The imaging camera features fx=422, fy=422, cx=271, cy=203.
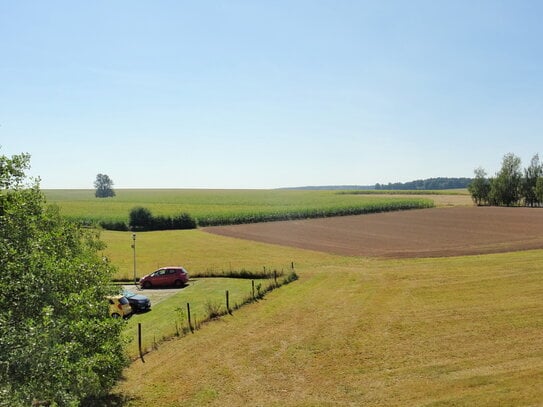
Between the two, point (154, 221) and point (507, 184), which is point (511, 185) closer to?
point (507, 184)

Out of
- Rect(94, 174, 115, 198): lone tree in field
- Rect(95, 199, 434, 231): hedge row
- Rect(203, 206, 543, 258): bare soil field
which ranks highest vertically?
Rect(94, 174, 115, 198): lone tree in field

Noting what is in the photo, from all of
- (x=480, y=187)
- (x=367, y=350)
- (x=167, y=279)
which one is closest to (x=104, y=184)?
(x=480, y=187)

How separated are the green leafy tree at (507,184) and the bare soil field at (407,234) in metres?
30.8

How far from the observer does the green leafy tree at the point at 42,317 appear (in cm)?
756

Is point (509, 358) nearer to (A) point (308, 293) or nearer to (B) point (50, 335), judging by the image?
(A) point (308, 293)

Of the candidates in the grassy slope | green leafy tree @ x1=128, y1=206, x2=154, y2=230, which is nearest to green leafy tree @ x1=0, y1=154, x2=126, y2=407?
the grassy slope

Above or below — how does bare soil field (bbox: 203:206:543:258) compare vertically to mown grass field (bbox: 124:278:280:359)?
above

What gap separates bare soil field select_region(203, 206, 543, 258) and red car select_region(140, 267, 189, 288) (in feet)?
58.9

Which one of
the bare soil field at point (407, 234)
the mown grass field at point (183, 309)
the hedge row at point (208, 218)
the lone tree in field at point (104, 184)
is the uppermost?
the lone tree in field at point (104, 184)

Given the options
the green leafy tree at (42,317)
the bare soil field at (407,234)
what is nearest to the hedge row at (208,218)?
the bare soil field at (407,234)

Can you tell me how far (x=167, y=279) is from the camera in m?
30.0

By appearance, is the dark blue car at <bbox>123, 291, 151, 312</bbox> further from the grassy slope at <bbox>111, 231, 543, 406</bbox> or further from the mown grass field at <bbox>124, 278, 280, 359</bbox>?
the grassy slope at <bbox>111, 231, 543, 406</bbox>

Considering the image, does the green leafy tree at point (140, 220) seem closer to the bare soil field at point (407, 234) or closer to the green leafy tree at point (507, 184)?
the bare soil field at point (407, 234)

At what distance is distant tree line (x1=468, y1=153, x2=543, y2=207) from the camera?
3986 inches
